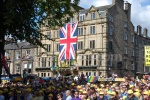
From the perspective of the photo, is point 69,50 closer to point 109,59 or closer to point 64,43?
point 64,43

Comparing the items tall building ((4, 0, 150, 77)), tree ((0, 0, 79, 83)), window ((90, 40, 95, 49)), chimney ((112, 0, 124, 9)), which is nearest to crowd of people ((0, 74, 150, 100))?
tree ((0, 0, 79, 83))

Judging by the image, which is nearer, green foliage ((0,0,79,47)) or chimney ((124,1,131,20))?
green foliage ((0,0,79,47))

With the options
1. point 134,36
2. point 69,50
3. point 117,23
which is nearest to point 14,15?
point 69,50

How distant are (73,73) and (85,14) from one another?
10.3 m

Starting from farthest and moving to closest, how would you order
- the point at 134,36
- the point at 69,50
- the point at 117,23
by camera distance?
1. the point at 134,36
2. the point at 117,23
3. the point at 69,50

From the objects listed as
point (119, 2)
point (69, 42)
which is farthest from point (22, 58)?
point (69, 42)

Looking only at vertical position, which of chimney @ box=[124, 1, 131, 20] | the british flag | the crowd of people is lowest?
the crowd of people

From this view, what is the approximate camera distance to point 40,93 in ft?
60.4

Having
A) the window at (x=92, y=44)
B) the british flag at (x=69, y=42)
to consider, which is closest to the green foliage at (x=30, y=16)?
the british flag at (x=69, y=42)

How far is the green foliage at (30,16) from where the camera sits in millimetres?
→ 19109

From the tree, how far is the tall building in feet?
96.3

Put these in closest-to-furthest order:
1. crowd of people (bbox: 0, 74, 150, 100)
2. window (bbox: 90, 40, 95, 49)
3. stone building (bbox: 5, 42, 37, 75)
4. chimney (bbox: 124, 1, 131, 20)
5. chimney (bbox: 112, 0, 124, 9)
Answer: crowd of people (bbox: 0, 74, 150, 100), window (bbox: 90, 40, 95, 49), chimney (bbox: 112, 0, 124, 9), chimney (bbox: 124, 1, 131, 20), stone building (bbox: 5, 42, 37, 75)

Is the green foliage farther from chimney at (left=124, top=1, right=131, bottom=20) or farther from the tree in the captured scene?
chimney at (left=124, top=1, right=131, bottom=20)

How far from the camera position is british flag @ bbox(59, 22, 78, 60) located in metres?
23.3
